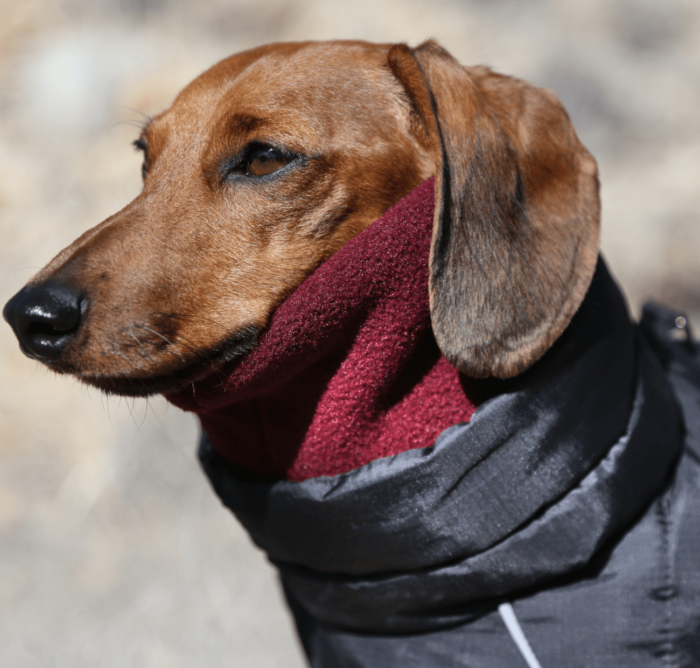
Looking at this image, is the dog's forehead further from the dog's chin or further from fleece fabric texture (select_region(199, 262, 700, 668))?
fleece fabric texture (select_region(199, 262, 700, 668))

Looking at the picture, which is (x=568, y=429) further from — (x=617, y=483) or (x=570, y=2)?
(x=570, y=2)

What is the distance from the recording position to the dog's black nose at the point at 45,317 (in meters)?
1.26

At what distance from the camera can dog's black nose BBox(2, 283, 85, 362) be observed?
1.26 metres

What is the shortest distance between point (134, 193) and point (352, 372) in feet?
9.77

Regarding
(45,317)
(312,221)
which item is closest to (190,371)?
(45,317)

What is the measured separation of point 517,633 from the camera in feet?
4.86

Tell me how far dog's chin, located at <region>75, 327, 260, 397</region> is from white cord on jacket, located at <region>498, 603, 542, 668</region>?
2.74 ft

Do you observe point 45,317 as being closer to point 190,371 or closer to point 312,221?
point 190,371

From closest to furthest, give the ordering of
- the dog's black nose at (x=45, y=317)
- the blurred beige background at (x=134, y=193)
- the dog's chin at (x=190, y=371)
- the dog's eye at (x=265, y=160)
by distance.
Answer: the dog's black nose at (x=45, y=317), the dog's chin at (x=190, y=371), the dog's eye at (x=265, y=160), the blurred beige background at (x=134, y=193)

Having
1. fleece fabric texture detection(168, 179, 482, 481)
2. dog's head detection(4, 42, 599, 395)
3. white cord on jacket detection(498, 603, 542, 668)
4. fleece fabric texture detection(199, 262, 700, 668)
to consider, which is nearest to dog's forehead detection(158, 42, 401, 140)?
dog's head detection(4, 42, 599, 395)

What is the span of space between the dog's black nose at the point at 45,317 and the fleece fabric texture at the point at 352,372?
0.95ft

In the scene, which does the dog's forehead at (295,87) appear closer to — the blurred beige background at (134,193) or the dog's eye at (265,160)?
the dog's eye at (265,160)

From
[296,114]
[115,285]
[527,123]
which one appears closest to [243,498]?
[115,285]

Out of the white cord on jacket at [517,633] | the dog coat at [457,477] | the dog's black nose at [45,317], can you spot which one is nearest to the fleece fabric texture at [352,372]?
the dog coat at [457,477]
